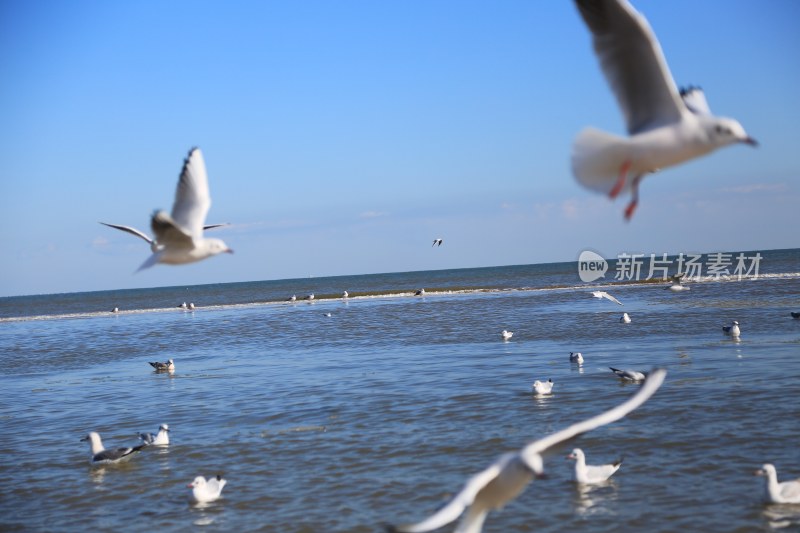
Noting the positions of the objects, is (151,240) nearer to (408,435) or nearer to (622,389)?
(408,435)

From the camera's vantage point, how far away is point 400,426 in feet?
38.8

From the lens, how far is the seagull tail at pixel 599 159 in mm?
2967

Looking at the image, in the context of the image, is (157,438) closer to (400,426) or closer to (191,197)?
(400,426)

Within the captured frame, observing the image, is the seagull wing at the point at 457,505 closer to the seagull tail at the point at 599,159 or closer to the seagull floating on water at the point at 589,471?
the seagull tail at the point at 599,159

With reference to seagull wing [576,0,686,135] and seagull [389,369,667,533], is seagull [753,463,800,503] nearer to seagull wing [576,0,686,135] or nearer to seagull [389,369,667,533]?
seagull [389,369,667,533]

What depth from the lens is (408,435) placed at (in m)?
11.3

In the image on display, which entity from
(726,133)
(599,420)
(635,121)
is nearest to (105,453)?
Result: (599,420)

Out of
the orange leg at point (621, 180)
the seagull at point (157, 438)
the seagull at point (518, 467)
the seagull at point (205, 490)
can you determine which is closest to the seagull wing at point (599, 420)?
the seagull at point (518, 467)

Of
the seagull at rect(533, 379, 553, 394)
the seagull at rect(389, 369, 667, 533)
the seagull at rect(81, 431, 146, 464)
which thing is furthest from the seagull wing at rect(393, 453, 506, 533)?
the seagull at rect(533, 379, 553, 394)

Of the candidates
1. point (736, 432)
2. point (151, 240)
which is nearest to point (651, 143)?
point (151, 240)

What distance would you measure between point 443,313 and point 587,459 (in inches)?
894

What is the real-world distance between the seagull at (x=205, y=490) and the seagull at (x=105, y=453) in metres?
2.12

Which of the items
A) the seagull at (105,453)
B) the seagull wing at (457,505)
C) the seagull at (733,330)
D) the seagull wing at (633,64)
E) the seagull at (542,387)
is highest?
the seagull wing at (633,64)

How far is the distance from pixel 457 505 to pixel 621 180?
190 cm
